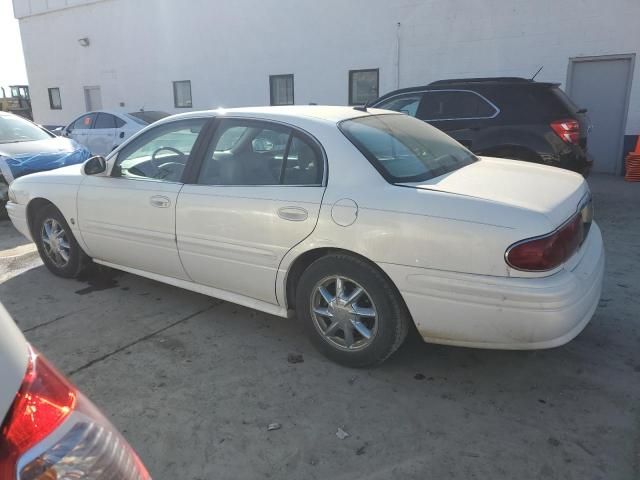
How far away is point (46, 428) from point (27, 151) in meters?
7.45

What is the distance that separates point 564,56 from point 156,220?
9.57m

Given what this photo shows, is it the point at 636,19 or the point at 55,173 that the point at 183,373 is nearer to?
the point at 55,173

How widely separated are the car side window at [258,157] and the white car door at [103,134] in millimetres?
8539

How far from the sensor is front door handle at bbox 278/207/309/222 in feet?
9.75

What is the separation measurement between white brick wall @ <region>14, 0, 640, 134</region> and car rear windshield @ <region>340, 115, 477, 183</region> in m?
8.09

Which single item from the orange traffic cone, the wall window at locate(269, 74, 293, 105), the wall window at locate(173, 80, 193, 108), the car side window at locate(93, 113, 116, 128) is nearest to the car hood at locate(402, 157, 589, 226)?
the orange traffic cone

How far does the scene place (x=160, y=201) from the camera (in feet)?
11.9

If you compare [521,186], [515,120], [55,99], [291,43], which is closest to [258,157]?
[521,186]

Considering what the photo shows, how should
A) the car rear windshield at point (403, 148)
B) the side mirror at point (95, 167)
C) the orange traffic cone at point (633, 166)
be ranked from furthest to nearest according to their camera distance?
the orange traffic cone at point (633, 166) → the side mirror at point (95, 167) → the car rear windshield at point (403, 148)

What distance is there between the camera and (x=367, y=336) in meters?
2.96

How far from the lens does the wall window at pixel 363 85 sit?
12508mm

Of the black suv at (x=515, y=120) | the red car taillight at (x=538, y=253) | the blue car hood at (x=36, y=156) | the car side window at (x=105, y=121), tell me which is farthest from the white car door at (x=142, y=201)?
the car side window at (x=105, y=121)

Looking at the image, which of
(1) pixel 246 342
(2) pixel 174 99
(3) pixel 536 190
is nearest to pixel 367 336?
(1) pixel 246 342

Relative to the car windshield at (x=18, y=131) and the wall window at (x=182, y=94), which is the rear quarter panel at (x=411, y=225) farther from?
the wall window at (x=182, y=94)
